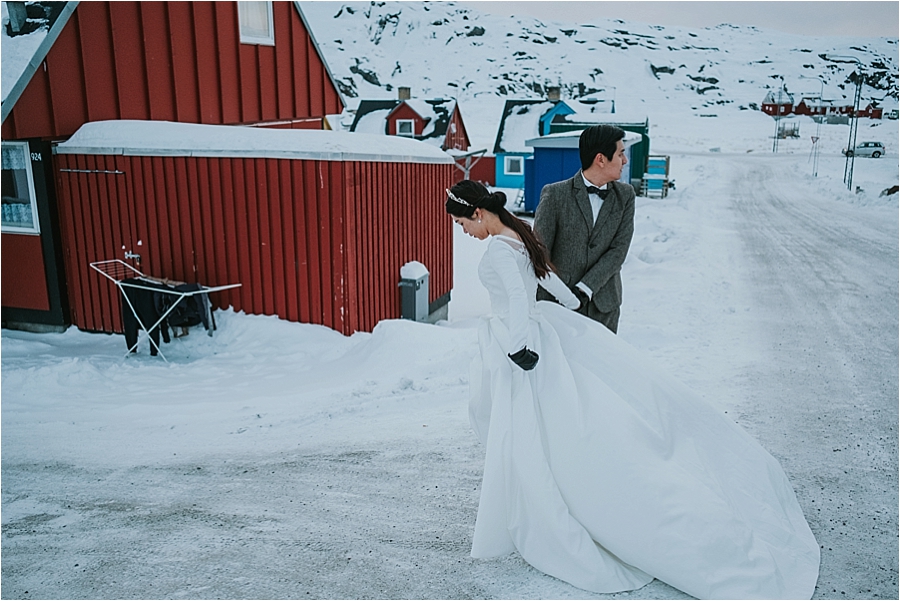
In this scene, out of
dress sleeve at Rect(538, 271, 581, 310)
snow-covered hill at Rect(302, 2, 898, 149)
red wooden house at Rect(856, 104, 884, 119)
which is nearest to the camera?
dress sleeve at Rect(538, 271, 581, 310)

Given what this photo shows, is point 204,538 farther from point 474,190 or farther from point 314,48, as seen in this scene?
point 314,48

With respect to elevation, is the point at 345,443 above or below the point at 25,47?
below

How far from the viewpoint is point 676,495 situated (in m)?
2.99

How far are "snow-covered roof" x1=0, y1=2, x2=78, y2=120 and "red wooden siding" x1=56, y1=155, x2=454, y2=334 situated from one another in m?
1.14

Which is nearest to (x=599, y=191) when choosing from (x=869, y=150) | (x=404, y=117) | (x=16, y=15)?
(x=16, y=15)

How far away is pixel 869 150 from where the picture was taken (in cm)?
2897

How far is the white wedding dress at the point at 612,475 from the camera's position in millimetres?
2926

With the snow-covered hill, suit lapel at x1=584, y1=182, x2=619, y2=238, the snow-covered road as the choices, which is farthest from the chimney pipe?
the snow-covered hill

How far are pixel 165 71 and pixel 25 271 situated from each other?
3.21 meters

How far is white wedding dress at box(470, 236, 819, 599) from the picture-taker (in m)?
2.93

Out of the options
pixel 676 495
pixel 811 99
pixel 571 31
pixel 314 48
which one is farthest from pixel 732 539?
pixel 571 31

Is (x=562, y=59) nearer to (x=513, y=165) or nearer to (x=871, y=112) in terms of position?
(x=871, y=112)

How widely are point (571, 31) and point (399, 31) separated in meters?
34.6

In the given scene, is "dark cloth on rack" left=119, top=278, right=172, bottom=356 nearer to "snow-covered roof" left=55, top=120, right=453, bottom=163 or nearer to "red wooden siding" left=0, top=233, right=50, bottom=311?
"snow-covered roof" left=55, top=120, right=453, bottom=163
